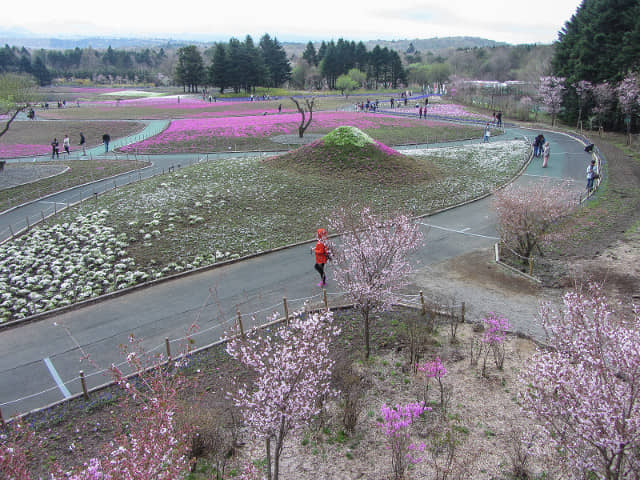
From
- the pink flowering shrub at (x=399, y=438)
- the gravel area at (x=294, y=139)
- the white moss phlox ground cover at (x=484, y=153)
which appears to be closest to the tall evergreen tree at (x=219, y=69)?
the gravel area at (x=294, y=139)

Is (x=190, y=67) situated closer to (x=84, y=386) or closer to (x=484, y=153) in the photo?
(x=484, y=153)

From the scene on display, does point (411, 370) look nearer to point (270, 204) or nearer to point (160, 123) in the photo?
point (270, 204)

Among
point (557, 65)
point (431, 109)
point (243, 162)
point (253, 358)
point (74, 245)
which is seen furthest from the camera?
point (431, 109)

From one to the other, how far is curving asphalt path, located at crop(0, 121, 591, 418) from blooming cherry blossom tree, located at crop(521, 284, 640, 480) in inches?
277

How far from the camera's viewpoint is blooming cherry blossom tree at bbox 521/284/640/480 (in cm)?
595

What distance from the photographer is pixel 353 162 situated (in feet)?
98.7

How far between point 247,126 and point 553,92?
3609 cm

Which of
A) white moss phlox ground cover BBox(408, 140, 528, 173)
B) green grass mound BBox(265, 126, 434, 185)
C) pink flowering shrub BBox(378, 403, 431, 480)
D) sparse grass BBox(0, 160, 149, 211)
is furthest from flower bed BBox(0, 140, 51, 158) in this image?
pink flowering shrub BBox(378, 403, 431, 480)

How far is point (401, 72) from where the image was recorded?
123m

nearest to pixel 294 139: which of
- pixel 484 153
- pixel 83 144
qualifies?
pixel 484 153

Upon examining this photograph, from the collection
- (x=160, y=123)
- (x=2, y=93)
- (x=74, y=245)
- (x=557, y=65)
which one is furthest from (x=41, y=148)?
(x=557, y=65)

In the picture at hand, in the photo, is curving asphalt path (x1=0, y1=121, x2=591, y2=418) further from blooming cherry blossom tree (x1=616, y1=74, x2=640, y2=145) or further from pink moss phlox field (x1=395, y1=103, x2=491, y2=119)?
pink moss phlox field (x1=395, y1=103, x2=491, y2=119)

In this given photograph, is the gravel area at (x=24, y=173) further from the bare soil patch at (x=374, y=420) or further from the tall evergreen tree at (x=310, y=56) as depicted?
the tall evergreen tree at (x=310, y=56)

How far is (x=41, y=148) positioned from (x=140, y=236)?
94.4 ft
